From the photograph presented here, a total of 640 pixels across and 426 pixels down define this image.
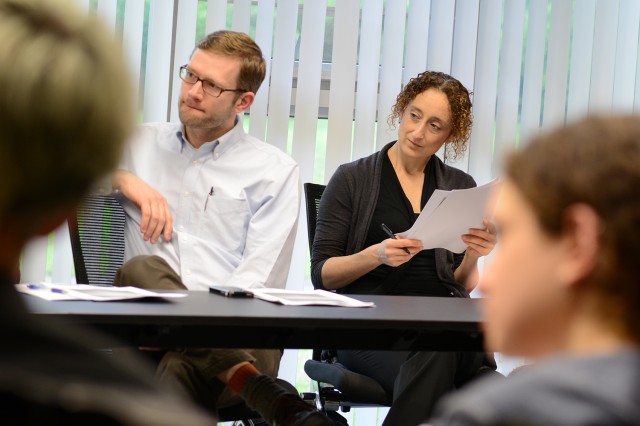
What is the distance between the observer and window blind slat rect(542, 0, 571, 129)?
4.20 metres

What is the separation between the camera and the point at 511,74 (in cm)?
415

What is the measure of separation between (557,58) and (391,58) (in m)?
0.79

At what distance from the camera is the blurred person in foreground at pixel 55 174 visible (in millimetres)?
558

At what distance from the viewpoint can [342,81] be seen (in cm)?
402

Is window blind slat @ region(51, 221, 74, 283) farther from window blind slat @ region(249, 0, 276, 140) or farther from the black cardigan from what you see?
the black cardigan

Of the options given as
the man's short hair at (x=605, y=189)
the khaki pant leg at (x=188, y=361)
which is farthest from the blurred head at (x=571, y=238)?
the khaki pant leg at (x=188, y=361)

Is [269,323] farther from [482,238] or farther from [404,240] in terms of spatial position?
[482,238]

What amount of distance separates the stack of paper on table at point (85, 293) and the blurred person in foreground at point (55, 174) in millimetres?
1280

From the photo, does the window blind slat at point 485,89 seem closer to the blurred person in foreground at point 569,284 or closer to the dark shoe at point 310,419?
the dark shoe at point 310,419

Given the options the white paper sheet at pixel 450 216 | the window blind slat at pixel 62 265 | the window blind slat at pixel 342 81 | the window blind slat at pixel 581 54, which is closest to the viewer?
the white paper sheet at pixel 450 216

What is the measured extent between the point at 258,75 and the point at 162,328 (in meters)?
1.51

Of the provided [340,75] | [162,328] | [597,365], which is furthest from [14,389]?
[340,75]

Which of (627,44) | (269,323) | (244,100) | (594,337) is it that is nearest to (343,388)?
(269,323)

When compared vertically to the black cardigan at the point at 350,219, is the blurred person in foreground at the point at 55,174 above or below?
above
